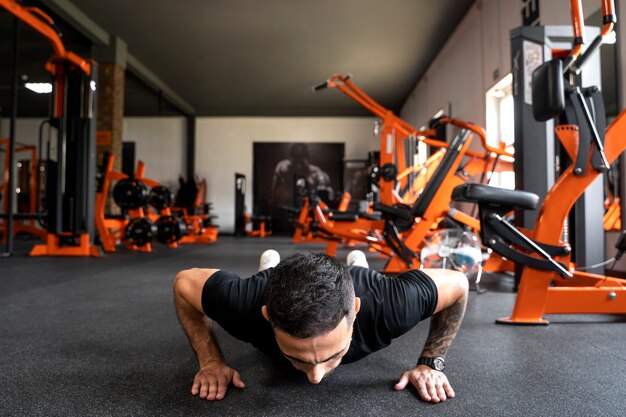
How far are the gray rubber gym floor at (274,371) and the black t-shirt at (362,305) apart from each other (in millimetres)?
180

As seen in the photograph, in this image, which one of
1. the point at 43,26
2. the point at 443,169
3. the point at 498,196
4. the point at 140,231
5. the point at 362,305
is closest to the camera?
the point at 362,305

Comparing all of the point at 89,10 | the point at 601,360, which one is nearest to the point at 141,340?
the point at 601,360

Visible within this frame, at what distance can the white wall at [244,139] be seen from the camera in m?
10.7

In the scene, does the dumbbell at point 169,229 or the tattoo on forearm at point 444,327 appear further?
the dumbbell at point 169,229

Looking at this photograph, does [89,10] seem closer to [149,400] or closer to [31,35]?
[31,35]

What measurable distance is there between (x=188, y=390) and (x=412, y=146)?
11.6ft

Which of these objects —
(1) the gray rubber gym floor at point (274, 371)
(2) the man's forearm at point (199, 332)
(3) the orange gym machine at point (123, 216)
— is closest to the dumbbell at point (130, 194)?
(3) the orange gym machine at point (123, 216)

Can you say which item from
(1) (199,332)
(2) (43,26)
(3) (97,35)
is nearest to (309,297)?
(1) (199,332)

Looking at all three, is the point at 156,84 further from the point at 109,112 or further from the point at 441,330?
the point at 441,330

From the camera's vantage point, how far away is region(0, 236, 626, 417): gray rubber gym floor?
1.03 m

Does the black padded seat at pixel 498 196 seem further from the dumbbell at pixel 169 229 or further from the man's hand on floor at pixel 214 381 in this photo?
the dumbbell at pixel 169 229

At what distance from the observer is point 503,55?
4.59 metres

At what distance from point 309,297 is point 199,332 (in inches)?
18.4

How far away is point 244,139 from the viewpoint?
35.2ft
